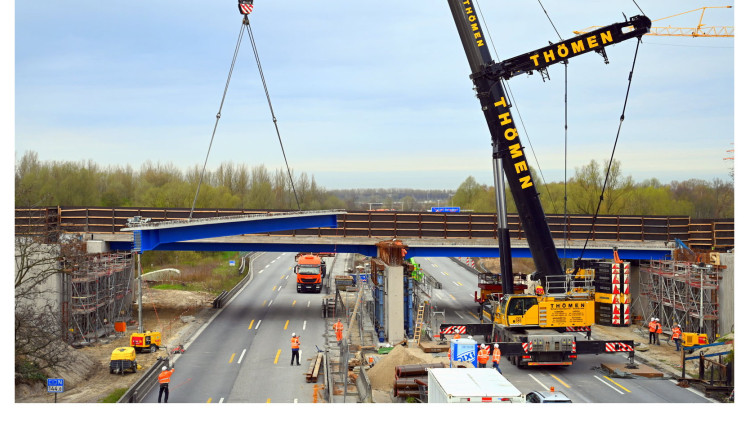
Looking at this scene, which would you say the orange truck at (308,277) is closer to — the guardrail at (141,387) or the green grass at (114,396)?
the guardrail at (141,387)

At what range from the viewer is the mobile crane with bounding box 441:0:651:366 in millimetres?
26672

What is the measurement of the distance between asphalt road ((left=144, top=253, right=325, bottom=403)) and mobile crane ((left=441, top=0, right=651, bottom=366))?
872cm

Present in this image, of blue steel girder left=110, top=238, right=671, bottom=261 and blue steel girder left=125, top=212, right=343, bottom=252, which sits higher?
blue steel girder left=125, top=212, right=343, bottom=252

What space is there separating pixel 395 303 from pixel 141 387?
1467 centimetres

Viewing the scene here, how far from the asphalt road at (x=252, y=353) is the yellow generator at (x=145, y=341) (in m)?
1.62

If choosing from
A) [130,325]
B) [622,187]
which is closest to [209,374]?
[130,325]

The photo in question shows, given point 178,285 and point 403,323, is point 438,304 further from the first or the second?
point 178,285

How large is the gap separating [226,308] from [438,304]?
14955 mm

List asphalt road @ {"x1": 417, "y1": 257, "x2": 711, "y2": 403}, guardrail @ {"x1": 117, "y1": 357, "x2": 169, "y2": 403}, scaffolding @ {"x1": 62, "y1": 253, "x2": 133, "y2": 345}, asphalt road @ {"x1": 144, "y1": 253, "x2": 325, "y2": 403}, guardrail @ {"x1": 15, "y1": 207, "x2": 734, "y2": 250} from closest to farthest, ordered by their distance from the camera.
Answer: guardrail @ {"x1": 117, "y1": 357, "x2": 169, "y2": 403} → asphalt road @ {"x1": 417, "y1": 257, "x2": 711, "y2": 403} → asphalt road @ {"x1": 144, "y1": 253, "x2": 325, "y2": 403} → scaffolding @ {"x1": 62, "y1": 253, "x2": 133, "y2": 345} → guardrail @ {"x1": 15, "y1": 207, "x2": 734, "y2": 250}

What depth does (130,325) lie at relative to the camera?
42.6m

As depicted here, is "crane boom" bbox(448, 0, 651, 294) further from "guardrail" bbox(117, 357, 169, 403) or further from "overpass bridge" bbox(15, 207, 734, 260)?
"overpass bridge" bbox(15, 207, 734, 260)

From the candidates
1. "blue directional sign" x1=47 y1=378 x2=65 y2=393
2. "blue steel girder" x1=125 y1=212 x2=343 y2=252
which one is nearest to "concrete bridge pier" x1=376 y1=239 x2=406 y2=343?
"blue steel girder" x1=125 y1=212 x2=343 y2=252

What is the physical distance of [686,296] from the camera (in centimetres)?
3681

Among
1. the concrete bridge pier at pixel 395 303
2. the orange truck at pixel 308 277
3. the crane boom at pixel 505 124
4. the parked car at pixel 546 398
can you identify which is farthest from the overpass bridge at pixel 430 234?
the parked car at pixel 546 398
